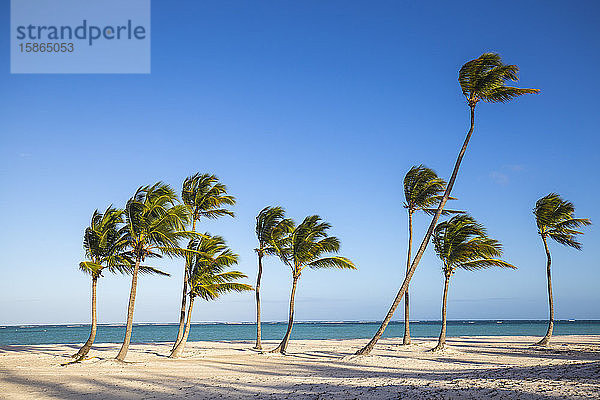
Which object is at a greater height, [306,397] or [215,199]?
[215,199]

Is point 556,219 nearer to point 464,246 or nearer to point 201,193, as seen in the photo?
point 464,246

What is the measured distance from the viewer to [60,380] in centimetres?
1598

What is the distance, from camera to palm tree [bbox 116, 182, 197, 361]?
68.3 ft

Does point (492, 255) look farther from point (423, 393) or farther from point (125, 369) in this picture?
point (125, 369)

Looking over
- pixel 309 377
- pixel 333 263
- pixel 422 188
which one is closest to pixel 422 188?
pixel 422 188

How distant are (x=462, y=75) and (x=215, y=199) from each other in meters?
13.5

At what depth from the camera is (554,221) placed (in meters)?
27.7

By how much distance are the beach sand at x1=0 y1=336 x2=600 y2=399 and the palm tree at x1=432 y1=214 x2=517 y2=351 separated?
4.33 metres

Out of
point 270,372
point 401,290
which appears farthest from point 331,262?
point 270,372

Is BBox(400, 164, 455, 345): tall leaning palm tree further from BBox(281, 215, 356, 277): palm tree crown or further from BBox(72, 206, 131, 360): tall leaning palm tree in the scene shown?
BBox(72, 206, 131, 360): tall leaning palm tree

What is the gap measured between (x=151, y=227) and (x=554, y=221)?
22.2 meters

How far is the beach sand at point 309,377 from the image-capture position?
37.6 ft

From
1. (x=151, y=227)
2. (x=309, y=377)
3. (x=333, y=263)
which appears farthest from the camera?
(x=333, y=263)

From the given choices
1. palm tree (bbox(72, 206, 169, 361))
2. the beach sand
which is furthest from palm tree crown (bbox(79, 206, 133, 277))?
the beach sand
